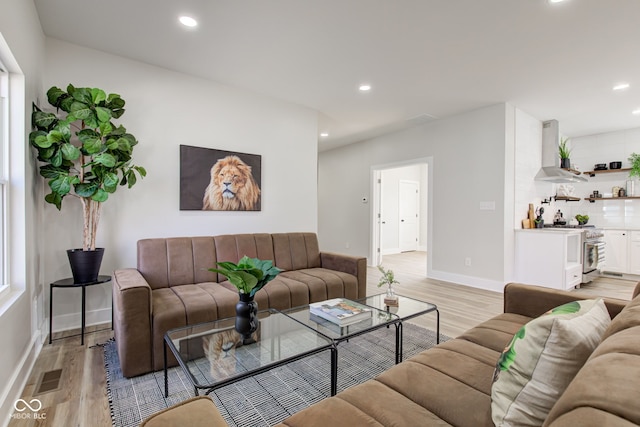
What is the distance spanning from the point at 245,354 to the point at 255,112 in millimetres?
3048

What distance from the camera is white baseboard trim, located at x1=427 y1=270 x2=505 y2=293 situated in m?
4.21

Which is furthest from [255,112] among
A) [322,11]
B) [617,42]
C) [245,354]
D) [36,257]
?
[617,42]

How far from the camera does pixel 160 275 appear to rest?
8.66ft

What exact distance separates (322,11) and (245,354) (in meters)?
2.39

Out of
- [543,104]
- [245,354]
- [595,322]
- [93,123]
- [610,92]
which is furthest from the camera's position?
[543,104]

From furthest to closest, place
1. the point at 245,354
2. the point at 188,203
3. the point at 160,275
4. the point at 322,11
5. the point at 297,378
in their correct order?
the point at 188,203 → the point at 160,275 → the point at 322,11 → the point at 297,378 → the point at 245,354

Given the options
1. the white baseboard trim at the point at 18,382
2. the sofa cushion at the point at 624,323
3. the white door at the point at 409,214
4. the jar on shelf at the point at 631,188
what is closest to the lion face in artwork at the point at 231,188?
the white baseboard trim at the point at 18,382

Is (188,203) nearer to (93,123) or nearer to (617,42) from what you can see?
(93,123)

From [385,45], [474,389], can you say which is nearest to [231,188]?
[385,45]

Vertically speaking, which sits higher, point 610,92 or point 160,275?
point 610,92

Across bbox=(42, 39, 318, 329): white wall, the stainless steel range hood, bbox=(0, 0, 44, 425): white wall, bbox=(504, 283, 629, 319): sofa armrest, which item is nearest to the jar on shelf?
the stainless steel range hood

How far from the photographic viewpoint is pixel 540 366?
2.58 feet

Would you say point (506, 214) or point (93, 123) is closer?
point (93, 123)

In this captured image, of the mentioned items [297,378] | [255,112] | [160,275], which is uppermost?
[255,112]
